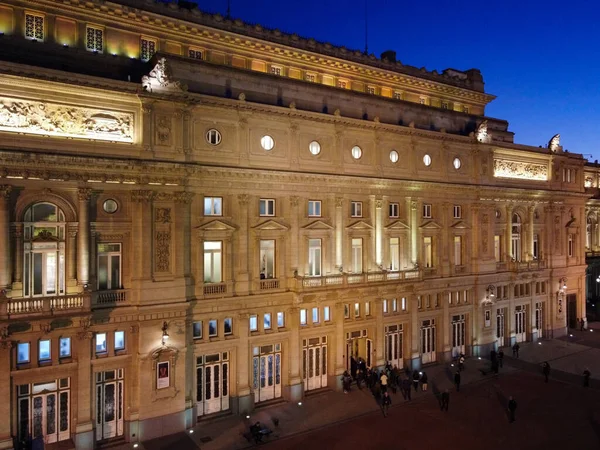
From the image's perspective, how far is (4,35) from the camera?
82.2 feet

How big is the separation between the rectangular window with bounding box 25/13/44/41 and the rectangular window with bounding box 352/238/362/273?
23334 millimetres

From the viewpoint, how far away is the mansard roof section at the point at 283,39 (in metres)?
29.5

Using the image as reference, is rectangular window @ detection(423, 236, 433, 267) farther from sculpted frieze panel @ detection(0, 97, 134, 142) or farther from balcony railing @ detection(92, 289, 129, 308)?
sculpted frieze panel @ detection(0, 97, 134, 142)

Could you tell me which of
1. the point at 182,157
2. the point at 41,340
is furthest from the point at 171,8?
the point at 41,340

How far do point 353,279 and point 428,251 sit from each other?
8933mm

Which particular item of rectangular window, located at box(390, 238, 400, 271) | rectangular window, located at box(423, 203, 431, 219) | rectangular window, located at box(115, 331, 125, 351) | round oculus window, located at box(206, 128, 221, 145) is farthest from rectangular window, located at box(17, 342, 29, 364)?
rectangular window, located at box(423, 203, 431, 219)

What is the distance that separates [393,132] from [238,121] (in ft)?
41.3

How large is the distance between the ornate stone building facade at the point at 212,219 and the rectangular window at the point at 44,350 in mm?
97

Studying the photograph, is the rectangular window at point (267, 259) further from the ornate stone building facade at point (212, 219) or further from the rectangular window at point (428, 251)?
the rectangular window at point (428, 251)

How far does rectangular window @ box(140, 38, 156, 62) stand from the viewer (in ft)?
96.5

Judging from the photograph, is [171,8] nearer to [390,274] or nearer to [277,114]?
[277,114]

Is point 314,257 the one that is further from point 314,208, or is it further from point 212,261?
point 212,261

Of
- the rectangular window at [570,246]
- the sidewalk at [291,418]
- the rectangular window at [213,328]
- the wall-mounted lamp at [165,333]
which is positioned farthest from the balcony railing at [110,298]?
the rectangular window at [570,246]

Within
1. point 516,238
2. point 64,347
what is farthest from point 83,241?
point 516,238
